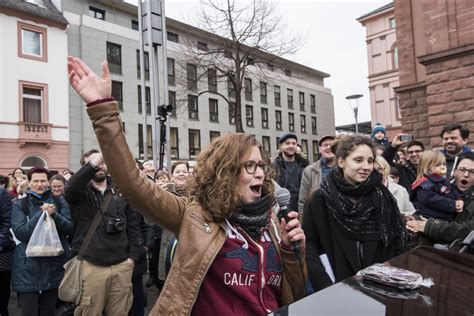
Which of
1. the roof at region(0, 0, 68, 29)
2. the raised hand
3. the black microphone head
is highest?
the roof at region(0, 0, 68, 29)

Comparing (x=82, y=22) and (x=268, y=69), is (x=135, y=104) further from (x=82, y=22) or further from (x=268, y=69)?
(x=268, y=69)

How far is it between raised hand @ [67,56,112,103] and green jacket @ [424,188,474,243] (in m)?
2.88

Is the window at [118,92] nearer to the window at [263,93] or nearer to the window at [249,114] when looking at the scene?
the window at [249,114]

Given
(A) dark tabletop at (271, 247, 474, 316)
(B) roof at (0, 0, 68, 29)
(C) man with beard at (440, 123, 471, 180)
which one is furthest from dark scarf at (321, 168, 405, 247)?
(B) roof at (0, 0, 68, 29)

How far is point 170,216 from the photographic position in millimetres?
1971

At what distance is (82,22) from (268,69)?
1755cm

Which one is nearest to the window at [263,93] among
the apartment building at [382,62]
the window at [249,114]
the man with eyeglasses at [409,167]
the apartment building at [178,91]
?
the apartment building at [178,91]

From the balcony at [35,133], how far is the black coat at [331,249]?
2188cm

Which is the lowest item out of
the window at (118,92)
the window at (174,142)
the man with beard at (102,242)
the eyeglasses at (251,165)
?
the man with beard at (102,242)

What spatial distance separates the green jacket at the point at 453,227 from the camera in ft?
10.8

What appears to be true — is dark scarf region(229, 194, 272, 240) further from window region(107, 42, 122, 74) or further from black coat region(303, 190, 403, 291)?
window region(107, 42, 122, 74)

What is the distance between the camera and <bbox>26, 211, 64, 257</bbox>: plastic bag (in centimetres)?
433

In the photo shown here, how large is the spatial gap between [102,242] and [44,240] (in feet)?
2.66

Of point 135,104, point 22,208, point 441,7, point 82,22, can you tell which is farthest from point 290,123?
point 22,208
